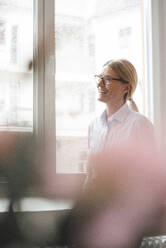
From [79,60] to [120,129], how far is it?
35cm

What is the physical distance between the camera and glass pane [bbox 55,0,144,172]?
3.85ft

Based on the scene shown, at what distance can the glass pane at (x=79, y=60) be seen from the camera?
1174 mm

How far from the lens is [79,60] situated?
4.02 feet

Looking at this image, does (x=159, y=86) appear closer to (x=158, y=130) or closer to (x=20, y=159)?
(x=158, y=130)

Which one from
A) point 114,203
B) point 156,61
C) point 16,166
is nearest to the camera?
point 16,166

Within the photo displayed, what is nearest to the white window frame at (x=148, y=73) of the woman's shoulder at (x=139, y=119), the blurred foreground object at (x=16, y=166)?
the woman's shoulder at (x=139, y=119)

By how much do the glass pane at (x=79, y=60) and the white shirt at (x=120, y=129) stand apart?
126 millimetres

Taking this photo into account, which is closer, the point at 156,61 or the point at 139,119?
the point at 139,119

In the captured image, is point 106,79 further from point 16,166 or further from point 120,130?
point 16,166

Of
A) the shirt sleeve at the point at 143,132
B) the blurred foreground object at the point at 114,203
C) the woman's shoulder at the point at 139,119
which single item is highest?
the woman's shoulder at the point at 139,119

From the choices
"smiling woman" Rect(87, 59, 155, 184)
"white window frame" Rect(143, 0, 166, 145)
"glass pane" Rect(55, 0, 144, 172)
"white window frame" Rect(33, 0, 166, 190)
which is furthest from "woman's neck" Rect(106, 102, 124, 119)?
"white window frame" Rect(143, 0, 166, 145)

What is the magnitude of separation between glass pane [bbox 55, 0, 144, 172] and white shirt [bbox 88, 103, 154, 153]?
0.13 m

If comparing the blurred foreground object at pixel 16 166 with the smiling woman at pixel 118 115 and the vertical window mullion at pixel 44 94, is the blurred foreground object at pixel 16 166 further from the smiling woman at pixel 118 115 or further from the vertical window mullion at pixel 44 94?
the vertical window mullion at pixel 44 94

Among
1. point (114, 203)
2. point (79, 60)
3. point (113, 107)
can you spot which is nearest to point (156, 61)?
point (79, 60)
